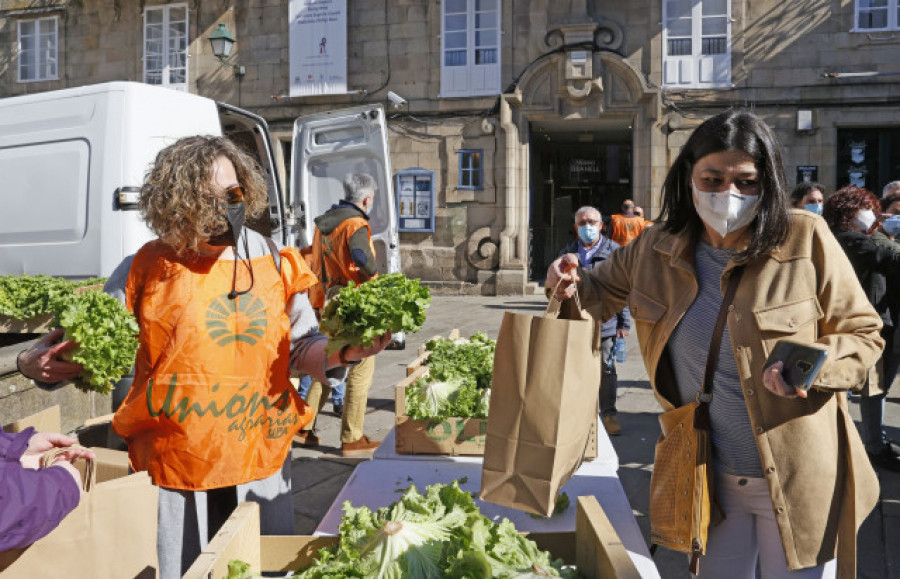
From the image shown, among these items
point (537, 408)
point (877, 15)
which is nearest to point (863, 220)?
point (537, 408)

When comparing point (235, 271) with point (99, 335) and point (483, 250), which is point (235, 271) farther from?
point (483, 250)

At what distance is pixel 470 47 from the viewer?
611 inches

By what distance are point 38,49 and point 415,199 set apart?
1077cm

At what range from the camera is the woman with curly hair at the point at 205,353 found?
7.52ft

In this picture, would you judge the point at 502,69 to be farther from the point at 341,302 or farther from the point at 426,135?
the point at 341,302

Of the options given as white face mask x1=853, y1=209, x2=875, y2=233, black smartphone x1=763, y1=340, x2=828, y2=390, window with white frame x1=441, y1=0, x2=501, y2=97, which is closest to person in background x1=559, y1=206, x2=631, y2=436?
white face mask x1=853, y1=209, x2=875, y2=233

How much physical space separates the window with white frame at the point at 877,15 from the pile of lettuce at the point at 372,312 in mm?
14907

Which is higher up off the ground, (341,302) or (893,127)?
(893,127)

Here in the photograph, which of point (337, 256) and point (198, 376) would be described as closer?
point (198, 376)

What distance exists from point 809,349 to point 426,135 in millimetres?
14547

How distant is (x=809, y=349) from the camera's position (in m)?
1.85

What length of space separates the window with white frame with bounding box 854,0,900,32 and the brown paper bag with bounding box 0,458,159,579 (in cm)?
1578

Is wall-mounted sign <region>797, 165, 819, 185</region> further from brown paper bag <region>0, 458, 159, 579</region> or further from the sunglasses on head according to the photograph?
brown paper bag <region>0, 458, 159, 579</region>

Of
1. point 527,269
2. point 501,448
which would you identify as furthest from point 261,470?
point 527,269
